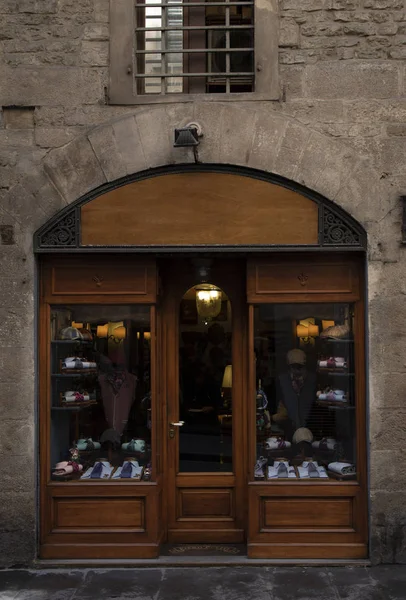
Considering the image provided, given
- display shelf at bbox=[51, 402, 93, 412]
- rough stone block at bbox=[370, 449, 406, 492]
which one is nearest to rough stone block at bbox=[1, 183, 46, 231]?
display shelf at bbox=[51, 402, 93, 412]

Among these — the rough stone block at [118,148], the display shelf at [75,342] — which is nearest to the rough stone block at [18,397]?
the display shelf at [75,342]

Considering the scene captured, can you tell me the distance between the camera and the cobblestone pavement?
682 cm

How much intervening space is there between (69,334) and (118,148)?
195 cm

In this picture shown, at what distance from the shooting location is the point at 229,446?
325 inches

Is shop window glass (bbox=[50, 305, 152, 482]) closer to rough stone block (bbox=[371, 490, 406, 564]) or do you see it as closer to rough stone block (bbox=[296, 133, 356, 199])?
rough stone block (bbox=[296, 133, 356, 199])

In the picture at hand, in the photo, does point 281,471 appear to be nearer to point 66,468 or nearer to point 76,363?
point 66,468

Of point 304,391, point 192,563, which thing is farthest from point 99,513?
point 304,391

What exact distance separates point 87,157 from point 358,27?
2.96 metres

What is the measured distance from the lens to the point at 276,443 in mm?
7984

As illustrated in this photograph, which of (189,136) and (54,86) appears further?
(54,86)

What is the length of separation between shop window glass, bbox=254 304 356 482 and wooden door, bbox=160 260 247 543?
1.15 feet

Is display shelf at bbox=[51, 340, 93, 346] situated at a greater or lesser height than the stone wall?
lesser

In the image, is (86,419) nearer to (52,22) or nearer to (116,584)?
(116,584)

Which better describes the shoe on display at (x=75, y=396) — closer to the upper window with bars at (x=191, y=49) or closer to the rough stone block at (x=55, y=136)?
the rough stone block at (x=55, y=136)
